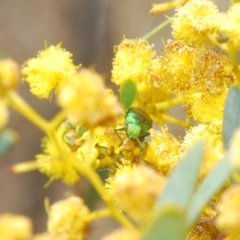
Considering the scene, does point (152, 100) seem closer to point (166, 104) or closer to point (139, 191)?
point (166, 104)

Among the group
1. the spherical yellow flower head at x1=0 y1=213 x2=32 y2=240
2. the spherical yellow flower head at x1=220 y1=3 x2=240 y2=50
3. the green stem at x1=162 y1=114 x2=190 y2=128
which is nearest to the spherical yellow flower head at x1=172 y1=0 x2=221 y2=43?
the spherical yellow flower head at x1=220 y1=3 x2=240 y2=50

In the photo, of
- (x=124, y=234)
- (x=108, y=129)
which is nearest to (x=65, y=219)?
(x=124, y=234)

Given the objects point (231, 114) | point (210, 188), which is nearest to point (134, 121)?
point (231, 114)

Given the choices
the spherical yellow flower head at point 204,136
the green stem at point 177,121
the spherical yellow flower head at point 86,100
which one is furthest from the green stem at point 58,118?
the green stem at point 177,121

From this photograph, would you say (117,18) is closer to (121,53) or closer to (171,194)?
(121,53)

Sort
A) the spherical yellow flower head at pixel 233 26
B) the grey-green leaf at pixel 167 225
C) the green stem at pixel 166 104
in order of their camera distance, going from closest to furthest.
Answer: the grey-green leaf at pixel 167 225 → the spherical yellow flower head at pixel 233 26 → the green stem at pixel 166 104

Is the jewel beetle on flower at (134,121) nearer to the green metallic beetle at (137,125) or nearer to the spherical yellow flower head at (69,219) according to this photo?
the green metallic beetle at (137,125)

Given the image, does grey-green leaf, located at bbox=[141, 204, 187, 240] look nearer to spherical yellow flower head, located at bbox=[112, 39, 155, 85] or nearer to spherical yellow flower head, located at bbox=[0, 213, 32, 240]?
spherical yellow flower head, located at bbox=[0, 213, 32, 240]
